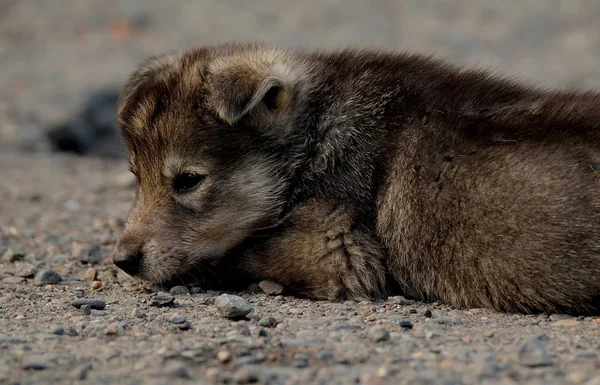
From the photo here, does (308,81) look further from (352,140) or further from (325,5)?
(325,5)

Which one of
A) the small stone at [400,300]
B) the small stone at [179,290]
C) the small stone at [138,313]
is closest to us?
the small stone at [138,313]

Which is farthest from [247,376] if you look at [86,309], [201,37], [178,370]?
[201,37]

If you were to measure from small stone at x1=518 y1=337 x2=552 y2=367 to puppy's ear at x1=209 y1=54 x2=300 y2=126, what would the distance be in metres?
2.67

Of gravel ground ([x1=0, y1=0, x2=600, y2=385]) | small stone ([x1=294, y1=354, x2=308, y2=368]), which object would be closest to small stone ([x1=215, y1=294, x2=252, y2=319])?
gravel ground ([x1=0, y1=0, x2=600, y2=385])

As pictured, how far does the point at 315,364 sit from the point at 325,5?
14.4m

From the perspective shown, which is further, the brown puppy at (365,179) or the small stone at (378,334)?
the brown puppy at (365,179)

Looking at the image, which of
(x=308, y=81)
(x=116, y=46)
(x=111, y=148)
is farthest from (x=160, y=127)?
(x=116, y=46)

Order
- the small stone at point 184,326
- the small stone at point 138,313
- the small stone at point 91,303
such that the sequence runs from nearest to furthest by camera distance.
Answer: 1. the small stone at point 184,326
2. the small stone at point 138,313
3. the small stone at point 91,303

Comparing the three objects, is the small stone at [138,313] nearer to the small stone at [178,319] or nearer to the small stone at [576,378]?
the small stone at [178,319]

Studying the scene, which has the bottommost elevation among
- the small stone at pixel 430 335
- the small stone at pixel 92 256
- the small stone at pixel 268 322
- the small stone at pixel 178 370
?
the small stone at pixel 178 370

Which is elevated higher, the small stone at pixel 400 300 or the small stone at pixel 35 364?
the small stone at pixel 400 300

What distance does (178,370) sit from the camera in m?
4.57

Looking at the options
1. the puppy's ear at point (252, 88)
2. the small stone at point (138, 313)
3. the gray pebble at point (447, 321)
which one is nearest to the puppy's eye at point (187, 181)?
the puppy's ear at point (252, 88)

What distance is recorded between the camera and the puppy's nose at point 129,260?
6680 mm
